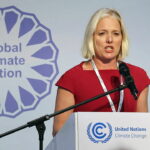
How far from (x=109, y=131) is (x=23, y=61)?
68.1 inches

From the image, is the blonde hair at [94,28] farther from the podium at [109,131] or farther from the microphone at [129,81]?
the podium at [109,131]

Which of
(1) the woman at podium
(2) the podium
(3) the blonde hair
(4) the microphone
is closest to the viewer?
(2) the podium

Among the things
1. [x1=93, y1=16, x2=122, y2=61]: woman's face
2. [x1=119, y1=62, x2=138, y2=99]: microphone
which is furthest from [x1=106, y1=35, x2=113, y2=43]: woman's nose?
[x1=119, y1=62, x2=138, y2=99]: microphone

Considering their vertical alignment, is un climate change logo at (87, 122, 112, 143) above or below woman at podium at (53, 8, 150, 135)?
below

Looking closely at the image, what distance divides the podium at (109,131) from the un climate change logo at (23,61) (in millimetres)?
1618

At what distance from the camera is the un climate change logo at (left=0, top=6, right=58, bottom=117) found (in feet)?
9.94

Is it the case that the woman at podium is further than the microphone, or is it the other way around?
the woman at podium

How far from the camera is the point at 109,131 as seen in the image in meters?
1.42

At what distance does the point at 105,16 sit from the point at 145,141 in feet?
2.81

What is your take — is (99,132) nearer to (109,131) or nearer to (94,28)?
(109,131)

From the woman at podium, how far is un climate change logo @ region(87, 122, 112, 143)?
0.58 m

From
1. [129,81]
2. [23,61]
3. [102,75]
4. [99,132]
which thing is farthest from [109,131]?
[23,61]

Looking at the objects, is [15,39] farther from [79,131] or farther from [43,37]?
[79,131]

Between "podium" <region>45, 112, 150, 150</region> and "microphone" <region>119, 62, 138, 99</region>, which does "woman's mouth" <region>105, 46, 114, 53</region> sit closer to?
"microphone" <region>119, 62, 138, 99</region>
